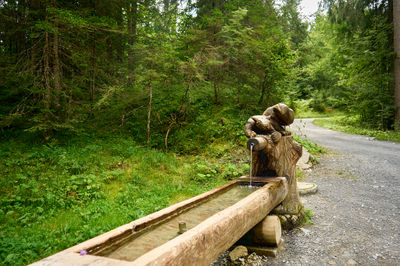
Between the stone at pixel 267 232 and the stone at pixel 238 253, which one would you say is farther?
the stone at pixel 267 232

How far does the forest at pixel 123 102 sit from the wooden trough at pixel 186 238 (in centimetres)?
137

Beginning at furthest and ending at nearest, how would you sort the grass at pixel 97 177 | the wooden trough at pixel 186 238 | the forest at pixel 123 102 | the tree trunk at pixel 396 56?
the tree trunk at pixel 396 56, the forest at pixel 123 102, the grass at pixel 97 177, the wooden trough at pixel 186 238

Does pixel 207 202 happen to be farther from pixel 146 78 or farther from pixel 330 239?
pixel 146 78

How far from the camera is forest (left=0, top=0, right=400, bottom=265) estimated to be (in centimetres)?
434

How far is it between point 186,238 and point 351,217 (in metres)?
3.71

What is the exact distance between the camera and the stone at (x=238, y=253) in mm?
3147

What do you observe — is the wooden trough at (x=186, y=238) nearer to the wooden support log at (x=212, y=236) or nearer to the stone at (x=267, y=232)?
the wooden support log at (x=212, y=236)

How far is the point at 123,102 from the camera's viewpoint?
9.63m

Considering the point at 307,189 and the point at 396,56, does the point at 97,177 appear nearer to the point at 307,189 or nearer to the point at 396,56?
the point at 307,189

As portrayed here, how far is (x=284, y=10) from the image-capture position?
44.0 ft

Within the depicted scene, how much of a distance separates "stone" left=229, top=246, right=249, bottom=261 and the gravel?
10.8 inches

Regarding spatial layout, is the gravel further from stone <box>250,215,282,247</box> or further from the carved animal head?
the carved animal head

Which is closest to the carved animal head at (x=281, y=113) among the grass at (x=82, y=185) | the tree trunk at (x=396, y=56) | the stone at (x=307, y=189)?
the stone at (x=307, y=189)

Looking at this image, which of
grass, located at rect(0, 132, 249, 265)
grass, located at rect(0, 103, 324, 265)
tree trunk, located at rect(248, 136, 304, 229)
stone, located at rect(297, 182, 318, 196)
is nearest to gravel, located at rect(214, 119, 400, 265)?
stone, located at rect(297, 182, 318, 196)
